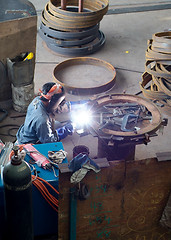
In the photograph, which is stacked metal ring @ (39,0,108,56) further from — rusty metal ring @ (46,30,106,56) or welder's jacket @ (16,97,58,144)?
welder's jacket @ (16,97,58,144)

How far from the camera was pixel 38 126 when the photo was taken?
5430 mm

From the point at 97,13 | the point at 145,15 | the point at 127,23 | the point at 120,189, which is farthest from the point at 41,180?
the point at 145,15

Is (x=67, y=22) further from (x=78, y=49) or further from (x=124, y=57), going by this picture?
(x=124, y=57)

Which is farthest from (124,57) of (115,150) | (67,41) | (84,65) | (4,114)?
(115,150)

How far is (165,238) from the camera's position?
14.3 ft

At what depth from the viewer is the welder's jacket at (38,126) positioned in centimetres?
543

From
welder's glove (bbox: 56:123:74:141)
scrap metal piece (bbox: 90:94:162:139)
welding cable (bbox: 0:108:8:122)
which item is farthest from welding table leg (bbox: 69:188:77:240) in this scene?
welding cable (bbox: 0:108:8:122)

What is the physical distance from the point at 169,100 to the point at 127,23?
4338 mm

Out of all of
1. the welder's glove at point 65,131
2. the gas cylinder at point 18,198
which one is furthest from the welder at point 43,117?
the gas cylinder at point 18,198

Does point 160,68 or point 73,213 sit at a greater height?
point 73,213

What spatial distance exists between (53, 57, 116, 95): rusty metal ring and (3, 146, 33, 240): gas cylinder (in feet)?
13.6

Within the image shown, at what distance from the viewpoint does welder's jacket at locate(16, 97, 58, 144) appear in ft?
17.8

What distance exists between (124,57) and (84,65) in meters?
1.03

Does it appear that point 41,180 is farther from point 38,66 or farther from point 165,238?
point 38,66
